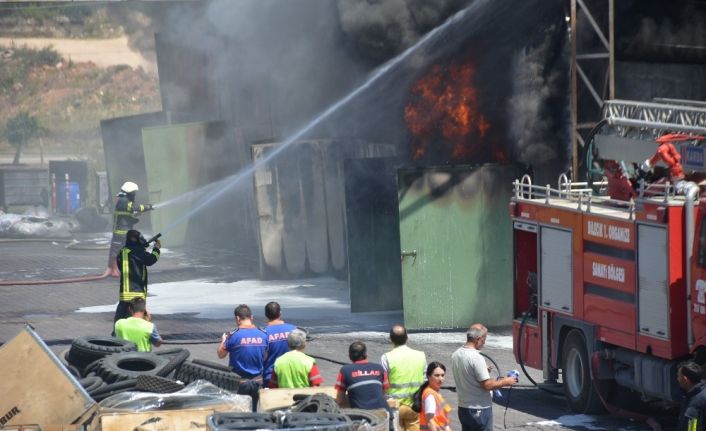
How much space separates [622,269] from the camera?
475 inches

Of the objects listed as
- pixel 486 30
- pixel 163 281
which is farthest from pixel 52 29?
pixel 486 30

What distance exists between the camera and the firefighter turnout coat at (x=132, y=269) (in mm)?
14930

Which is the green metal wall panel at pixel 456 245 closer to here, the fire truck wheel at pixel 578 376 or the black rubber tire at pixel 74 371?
the fire truck wheel at pixel 578 376

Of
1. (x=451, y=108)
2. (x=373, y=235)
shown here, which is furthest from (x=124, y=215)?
(x=451, y=108)

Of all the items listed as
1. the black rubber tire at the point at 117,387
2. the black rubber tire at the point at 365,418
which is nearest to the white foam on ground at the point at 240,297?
the black rubber tire at the point at 117,387

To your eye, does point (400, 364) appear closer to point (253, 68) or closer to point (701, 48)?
point (701, 48)

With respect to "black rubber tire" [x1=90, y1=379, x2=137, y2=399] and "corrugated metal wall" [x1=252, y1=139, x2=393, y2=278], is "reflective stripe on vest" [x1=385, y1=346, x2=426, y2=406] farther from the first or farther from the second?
"corrugated metal wall" [x1=252, y1=139, x2=393, y2=278]

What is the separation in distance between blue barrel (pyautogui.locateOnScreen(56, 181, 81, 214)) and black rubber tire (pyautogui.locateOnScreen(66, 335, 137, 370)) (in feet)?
66.4

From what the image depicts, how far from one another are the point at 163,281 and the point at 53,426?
1237cm

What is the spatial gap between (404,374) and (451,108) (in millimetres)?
9496

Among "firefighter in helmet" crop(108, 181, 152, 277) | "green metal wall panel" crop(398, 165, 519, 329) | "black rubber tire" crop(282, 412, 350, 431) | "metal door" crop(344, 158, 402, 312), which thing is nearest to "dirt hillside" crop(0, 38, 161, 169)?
"firefighter in helmet" crop(108, 181, 152, 277)

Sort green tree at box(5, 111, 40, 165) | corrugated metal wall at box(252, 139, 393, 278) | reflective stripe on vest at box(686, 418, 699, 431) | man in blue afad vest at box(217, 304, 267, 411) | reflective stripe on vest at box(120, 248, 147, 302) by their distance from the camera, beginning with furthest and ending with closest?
green tree at box(5, 111, 40, 165) → corrugated metal wall at box(252, 139, 393, 278) → reflective stripe on vest at box(120, 248, 147, 302) → man in blue afad vest at box(217, 304, 267, 411) → reflective stripe on vest at box(686, 418, 699, 431)

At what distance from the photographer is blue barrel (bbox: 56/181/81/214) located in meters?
32.1

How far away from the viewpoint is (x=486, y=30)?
18.9m
